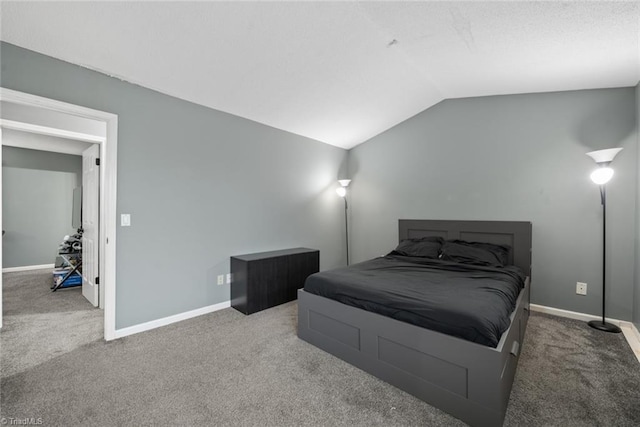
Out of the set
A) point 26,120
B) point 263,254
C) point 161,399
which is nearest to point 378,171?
point 263,254

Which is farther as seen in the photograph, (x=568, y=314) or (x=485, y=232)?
(x=485, y=232)

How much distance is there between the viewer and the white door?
327cm

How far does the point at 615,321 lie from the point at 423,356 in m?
2.63

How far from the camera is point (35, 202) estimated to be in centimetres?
520

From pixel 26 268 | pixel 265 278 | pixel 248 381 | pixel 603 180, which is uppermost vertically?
pixel 603 180


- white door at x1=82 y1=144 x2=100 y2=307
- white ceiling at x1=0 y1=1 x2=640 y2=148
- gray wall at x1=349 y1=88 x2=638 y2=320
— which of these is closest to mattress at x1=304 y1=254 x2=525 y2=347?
gray wall at x1=349 y1=88 x2=638 y2=320

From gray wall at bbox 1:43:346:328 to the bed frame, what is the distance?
1385mm

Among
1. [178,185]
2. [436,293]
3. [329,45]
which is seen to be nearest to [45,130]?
[178,185]

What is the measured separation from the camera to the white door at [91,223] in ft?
10.7

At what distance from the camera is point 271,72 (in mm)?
2684

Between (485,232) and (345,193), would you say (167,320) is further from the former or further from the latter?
(485,232)

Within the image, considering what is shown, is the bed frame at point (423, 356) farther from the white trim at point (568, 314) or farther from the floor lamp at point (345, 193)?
the floor lamp at point (345, 193)

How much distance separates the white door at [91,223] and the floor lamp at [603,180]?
5.32 metres

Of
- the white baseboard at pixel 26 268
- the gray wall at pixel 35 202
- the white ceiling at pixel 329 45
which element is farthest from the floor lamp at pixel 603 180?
the white baseboard at pixel 26 268
